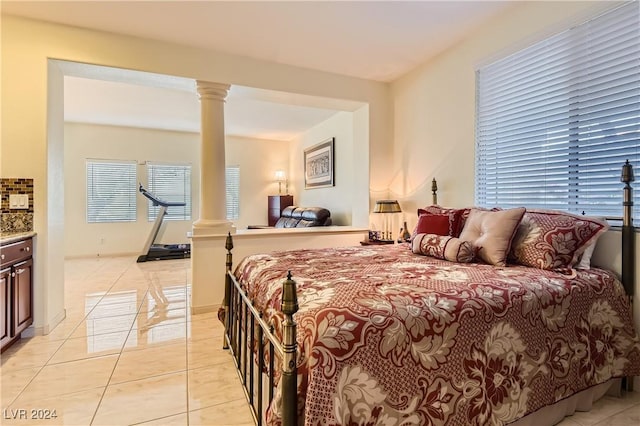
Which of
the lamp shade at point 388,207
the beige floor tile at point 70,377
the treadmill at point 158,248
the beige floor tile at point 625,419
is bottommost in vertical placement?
the beige floor tile at point 625,419

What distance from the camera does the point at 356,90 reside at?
4.04 m

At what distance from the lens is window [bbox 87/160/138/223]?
21.1 feet

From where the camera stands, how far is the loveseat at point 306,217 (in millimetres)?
5105

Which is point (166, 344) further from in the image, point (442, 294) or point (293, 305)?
point (442, 294)

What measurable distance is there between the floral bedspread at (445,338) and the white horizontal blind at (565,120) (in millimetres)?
776

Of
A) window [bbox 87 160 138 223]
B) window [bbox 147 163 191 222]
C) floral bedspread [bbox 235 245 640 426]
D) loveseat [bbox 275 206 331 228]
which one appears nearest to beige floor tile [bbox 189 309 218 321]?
floral bedspread [bbox 235 245 640 426]

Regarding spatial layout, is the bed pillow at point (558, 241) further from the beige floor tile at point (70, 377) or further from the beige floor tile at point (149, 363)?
the beige floor tile at point (70, 377)

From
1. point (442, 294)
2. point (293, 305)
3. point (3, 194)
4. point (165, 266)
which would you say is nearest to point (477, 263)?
point (442, 294)

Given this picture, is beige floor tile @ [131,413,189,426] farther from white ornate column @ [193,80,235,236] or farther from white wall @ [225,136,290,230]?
white wall @ [225,136,290,230]

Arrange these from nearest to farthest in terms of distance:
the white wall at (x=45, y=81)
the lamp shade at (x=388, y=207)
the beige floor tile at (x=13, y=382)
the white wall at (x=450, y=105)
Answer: the beige floor tile at (x=13, y=382), the white wall at (x=450, y=105), the white wall at (x=45, y=81), the lamp shade at (x=388, y=207)

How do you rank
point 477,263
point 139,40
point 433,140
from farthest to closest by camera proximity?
point 433,140 → point 139,40 → point 477,263

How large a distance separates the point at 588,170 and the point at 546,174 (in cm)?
28

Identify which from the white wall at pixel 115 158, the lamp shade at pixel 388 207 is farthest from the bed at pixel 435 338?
the white wall at pixel 115 158

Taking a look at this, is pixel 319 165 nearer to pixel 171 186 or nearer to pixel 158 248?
pixel 171 186
